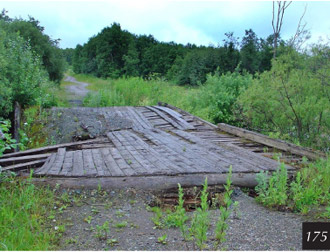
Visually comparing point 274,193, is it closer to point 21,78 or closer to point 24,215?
point 24,215

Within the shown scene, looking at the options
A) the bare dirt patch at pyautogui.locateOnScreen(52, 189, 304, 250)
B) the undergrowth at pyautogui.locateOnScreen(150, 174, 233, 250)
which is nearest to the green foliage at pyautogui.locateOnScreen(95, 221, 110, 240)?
the bare dirt patch at pyautogui.locateOnScreen(52, 189, 304, 250)

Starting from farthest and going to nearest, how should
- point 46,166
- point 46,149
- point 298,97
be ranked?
point 298,97, point 46,149, point 46,166

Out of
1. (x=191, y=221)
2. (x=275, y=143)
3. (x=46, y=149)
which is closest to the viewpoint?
(x=191, y=221)

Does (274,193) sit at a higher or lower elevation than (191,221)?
higher

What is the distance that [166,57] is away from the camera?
110 feet

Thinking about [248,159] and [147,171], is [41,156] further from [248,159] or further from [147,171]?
[248,159]

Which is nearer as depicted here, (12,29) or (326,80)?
(326,80)

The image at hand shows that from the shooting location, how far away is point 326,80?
21.3ft

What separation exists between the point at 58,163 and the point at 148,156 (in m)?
1.49

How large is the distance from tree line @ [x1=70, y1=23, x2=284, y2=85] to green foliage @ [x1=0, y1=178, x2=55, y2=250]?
815 inches

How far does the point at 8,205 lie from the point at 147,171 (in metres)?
1.81

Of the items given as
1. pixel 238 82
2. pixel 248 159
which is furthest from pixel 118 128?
pixel 238 82

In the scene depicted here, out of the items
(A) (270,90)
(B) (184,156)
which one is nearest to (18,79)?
(B) (184,156)

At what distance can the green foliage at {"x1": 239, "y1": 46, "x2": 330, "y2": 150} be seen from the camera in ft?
21.9
